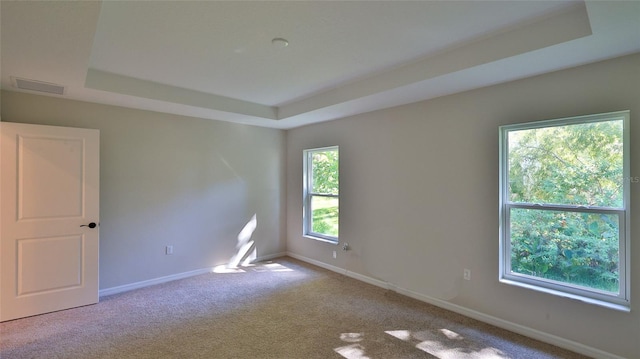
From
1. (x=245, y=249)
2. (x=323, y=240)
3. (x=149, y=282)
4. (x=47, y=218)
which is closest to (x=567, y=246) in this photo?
(x=323, y=240)

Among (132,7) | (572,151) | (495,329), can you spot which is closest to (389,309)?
(495,329)

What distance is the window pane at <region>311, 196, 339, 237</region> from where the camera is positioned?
4.84m

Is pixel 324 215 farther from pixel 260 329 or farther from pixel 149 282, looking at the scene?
pixel 149 282

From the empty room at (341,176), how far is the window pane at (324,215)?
0.73 feet

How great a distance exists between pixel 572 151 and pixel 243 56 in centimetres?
295

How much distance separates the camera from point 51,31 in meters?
1.94

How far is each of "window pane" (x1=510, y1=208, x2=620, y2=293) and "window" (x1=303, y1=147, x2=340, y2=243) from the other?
8.08 ft

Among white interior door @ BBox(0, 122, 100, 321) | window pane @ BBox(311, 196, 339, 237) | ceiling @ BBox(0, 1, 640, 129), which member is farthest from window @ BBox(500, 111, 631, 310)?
white interior door @ BBox(0, 122, 100, 321)

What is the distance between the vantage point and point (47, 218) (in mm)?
3227

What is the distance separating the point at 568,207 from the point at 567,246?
341 millimetres

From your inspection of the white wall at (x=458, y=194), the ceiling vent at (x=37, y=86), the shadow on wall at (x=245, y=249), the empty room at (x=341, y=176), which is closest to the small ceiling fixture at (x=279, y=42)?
the empty room at (x=341, y=176)

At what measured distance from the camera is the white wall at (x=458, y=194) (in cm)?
238

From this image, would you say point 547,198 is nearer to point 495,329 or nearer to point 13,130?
point 495,329

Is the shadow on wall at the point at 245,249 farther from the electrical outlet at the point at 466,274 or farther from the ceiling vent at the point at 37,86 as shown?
the electrical outlet at the point at 466,274
